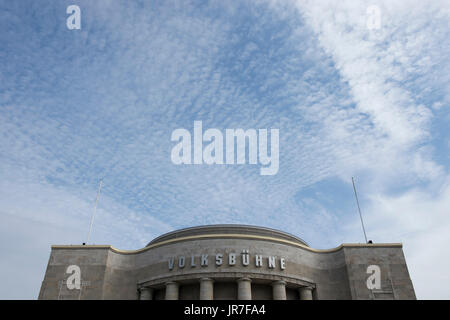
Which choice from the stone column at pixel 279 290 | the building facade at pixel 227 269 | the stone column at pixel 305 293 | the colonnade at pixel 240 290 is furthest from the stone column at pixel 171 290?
the stone column at pixel 305 293

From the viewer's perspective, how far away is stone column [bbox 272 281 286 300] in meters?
43.2

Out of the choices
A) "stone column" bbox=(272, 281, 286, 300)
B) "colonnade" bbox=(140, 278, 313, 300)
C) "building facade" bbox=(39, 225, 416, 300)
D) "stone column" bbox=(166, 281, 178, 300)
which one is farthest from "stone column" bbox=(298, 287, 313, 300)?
"stone column" bbox=(166, 281, 178, 300)

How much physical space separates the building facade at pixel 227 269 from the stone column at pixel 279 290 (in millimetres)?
120

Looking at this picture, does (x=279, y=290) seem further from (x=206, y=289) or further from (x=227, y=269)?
(x=206, y=289)

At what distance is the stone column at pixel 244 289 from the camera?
4183 centimetres

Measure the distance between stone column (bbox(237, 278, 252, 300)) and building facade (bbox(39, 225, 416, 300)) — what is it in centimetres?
11

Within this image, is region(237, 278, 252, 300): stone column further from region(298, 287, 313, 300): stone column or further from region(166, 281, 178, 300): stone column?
region(166, 281, 178, 300): stone column

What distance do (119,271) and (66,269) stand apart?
722cm

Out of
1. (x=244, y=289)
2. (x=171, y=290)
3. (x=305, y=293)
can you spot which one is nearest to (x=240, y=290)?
(x=244, y=289)

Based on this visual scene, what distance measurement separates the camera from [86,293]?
154 ft

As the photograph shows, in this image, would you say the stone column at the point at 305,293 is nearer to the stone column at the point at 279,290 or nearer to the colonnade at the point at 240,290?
the colonnade at the point at 240,290

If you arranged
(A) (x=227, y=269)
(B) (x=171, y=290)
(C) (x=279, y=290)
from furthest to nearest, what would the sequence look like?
(B) (x=171, y=290), (C) (x=279, y=290), (A) (x=227, y=269)

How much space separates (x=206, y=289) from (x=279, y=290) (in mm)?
9181

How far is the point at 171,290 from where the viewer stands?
4425cm
